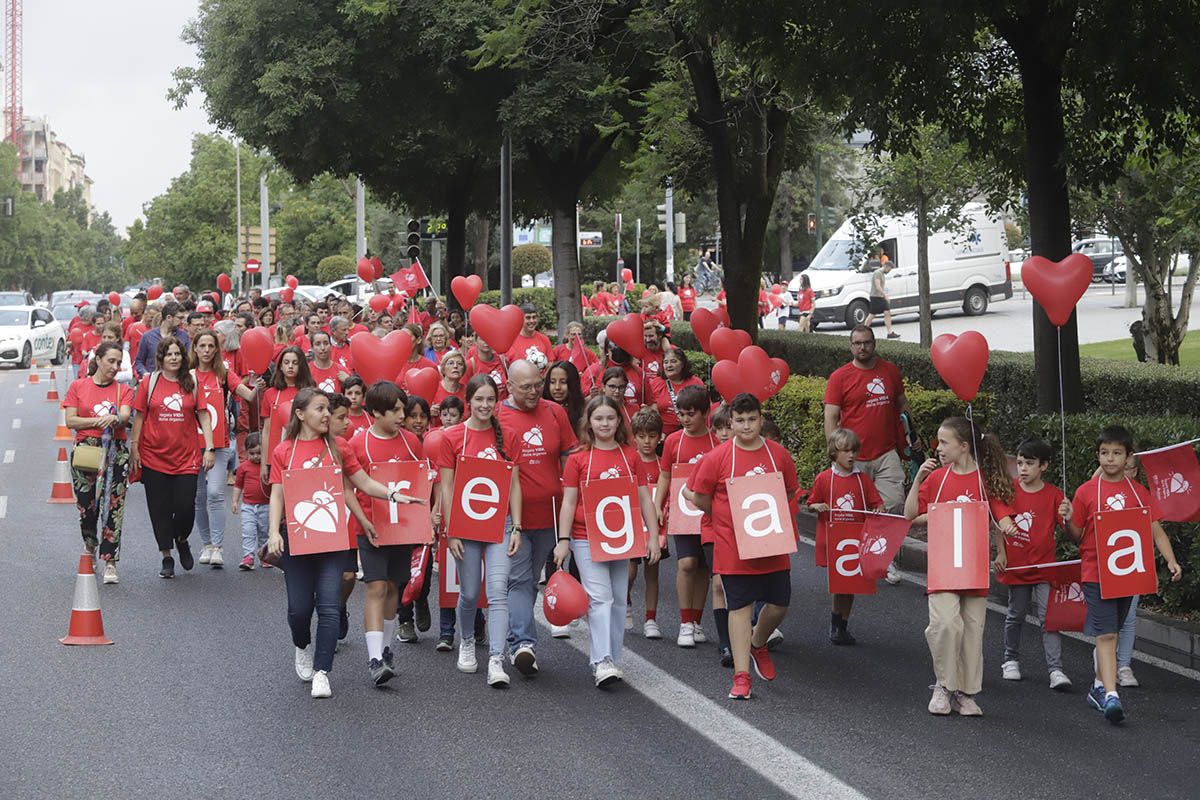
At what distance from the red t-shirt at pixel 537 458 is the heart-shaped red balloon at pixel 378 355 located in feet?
6.16

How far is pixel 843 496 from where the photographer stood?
913 cm

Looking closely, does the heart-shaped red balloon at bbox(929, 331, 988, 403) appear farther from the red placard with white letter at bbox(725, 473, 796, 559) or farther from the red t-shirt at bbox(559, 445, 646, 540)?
the red t-shirt at bbox(559, 445, 646, 540)

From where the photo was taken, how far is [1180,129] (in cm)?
1205

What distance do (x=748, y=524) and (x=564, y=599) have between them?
963 millimetres

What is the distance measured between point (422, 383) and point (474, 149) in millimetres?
18973

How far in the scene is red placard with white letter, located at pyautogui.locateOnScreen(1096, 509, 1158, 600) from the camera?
7.74 metres

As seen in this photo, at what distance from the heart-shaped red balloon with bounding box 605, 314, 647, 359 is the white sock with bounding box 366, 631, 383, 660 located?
4691 mm

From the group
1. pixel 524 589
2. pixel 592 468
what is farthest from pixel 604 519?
pixel 524 589

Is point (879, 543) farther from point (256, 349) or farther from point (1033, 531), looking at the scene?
point (256, 349)

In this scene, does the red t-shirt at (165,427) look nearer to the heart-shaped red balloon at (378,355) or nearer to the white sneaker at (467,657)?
the heart-shaped red balloon at (378,355)

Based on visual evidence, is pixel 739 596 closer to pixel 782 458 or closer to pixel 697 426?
pixel 782 458

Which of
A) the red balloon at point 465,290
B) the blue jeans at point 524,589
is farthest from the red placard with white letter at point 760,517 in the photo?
the red balloon at point 465,290

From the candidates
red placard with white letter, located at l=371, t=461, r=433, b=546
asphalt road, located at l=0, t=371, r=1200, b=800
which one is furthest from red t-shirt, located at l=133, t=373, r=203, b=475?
red placard with white letter, located at l=371, t=461, r=433, b=546

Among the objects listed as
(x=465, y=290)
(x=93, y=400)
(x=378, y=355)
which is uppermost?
(x=465, y=290)
